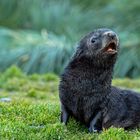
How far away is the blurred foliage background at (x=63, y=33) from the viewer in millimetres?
18422

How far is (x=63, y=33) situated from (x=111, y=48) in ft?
43.5

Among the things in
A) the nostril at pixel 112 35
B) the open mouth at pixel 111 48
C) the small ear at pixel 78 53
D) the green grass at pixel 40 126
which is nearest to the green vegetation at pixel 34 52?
the green grass at pixel 40 126

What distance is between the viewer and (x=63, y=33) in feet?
66.7

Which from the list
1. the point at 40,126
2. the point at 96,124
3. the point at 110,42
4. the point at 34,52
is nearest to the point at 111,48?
the point at 110,42

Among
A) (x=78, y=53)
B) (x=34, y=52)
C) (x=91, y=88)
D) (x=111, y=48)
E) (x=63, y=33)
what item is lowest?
(x=34, y=52)

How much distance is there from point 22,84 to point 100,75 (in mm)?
5669

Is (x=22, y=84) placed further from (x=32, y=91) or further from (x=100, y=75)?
(x=100, y=75)

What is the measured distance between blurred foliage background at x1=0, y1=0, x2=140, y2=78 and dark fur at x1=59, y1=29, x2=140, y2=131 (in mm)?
10315

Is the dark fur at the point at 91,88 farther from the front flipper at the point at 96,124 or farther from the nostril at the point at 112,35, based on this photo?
the nostril at the point at 112,35

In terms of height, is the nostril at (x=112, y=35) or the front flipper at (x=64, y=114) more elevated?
the nostril at (x=112, y=35)

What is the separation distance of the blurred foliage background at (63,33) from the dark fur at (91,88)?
10.3 m

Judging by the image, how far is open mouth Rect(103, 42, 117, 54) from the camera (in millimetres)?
7051

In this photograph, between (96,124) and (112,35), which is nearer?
(112,35)

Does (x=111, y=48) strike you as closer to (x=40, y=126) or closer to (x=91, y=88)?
(x=91, y=88)
